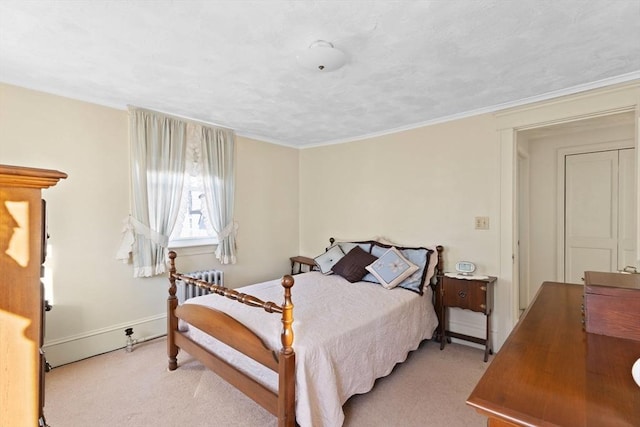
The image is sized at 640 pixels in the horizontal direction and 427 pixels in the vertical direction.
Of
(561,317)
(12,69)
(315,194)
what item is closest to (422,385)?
(561,317)

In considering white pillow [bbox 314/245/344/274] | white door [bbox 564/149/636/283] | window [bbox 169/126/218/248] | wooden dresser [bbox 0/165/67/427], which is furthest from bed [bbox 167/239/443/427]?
white door [bbox 564/149/636/283]

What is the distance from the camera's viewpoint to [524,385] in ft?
2.89

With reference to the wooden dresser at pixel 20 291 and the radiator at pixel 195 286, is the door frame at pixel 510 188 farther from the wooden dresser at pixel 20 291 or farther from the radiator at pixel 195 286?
the wooden dresser at pixel 20 291

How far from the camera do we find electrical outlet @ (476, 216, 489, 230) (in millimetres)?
3086

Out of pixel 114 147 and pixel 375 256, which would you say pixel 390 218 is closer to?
pixel 375 256

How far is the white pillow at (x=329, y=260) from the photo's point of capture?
3.67 metres

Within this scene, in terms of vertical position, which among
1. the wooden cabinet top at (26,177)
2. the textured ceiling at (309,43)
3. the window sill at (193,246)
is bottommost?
the window sill at (193,246)

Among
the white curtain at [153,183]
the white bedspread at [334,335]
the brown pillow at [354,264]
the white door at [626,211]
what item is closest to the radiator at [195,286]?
the white curtain at [153,183]

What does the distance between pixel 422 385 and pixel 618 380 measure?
1.76 m

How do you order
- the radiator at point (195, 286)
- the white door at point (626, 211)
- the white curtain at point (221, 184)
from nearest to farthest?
the radiator at point (195, 286)
the white door at point (626, 211)
the white curtain at point (221, 184)

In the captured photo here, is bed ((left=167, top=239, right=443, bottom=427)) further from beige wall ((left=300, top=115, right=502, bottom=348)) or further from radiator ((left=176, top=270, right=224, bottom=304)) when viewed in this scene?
radiator ((left=176, top=270, right=224, bottom=304))

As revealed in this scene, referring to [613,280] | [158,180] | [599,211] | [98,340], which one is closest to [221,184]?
[158,180]

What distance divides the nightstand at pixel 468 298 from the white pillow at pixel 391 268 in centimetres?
37

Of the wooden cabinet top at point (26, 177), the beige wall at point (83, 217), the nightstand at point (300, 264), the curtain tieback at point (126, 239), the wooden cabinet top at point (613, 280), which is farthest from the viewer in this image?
the nightstand at point (300, 264)
